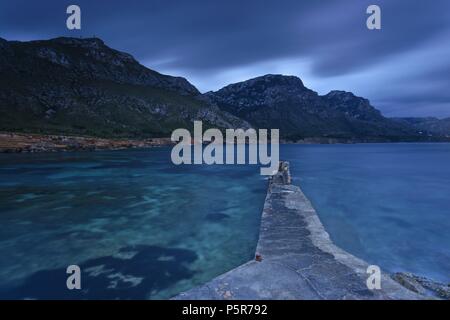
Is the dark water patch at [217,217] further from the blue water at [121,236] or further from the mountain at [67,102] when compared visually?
the mountain at [67,102]

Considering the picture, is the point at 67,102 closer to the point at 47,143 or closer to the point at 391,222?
the point at 47,143

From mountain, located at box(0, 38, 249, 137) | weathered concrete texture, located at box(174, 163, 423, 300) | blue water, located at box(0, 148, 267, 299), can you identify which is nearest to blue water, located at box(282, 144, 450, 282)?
weathered concrete texture, located at box(174, 163, 423, 300)

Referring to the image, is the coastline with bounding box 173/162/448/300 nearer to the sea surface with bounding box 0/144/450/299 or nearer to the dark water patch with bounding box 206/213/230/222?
the sea surface with bounding box 0/144/450/299

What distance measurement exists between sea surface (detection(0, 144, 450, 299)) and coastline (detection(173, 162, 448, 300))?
3.14 meters

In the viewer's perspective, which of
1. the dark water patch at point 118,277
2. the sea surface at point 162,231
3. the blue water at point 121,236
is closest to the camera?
the dark water patch at point 118,277

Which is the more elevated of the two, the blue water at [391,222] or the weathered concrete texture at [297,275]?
the weathered concrete texture at [297,275]

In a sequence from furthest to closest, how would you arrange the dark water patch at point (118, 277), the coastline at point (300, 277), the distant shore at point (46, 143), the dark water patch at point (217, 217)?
the distant shore at point (46, 143), the dark water patch at point (217, 217), the dark water patch at point (118, 277), the coastline at point (300, 277)

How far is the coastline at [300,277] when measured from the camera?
8.69 meters

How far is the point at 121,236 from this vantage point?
18.6 m

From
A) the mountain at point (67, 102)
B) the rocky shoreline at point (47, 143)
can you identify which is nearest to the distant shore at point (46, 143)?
the rocky shoreline at point (47, 143)

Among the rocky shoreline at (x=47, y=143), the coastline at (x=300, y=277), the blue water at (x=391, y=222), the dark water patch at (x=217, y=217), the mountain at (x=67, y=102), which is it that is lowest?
the blue water at (x=391, y=222)

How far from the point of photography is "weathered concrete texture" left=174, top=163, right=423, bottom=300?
8703mm

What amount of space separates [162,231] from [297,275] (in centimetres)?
1197

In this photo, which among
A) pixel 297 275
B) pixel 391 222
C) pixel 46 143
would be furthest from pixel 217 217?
pixel 46 143
